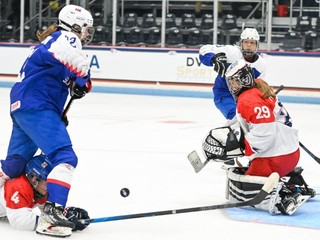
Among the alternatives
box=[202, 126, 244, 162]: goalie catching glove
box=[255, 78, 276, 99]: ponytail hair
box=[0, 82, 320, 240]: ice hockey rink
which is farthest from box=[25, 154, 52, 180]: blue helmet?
box=[255, 78, 276, 99]: ponytail hair

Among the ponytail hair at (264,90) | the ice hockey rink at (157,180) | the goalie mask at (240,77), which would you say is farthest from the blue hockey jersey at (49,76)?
the ponytail hair at (264,90)

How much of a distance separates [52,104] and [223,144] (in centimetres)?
111

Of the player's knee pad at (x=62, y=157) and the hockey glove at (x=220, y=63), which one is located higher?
the hockey glove at (x=220, y=63)

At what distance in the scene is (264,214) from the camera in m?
4.22

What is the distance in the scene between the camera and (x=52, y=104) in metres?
3.75

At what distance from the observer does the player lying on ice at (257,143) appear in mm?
4195

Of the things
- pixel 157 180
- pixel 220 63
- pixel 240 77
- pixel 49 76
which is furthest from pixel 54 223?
pixel 220 63

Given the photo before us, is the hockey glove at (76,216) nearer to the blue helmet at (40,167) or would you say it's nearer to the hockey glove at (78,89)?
the blue helmet at (40,167)

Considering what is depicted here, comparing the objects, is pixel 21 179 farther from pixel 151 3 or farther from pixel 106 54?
pixel 151 3

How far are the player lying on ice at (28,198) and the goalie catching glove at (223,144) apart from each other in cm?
96

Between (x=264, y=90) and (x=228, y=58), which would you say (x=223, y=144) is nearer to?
(x=264, y=90)

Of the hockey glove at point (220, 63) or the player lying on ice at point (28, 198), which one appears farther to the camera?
the hockey glove at point (220, 63)

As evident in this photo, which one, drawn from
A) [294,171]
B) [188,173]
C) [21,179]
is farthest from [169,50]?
[21,179]

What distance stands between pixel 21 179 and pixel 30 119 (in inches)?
12.7
